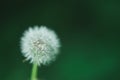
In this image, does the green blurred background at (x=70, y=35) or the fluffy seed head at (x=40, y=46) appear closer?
the fluffy seed head at (x=40, y=46)

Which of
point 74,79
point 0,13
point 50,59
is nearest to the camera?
point 50,59

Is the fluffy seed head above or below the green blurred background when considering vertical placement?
below

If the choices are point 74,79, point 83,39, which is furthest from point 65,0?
point 74,79

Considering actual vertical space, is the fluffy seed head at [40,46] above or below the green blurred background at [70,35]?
below

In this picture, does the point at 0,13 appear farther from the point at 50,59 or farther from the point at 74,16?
the point at 50,59

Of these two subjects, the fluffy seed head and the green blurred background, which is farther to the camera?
the green blurred background
